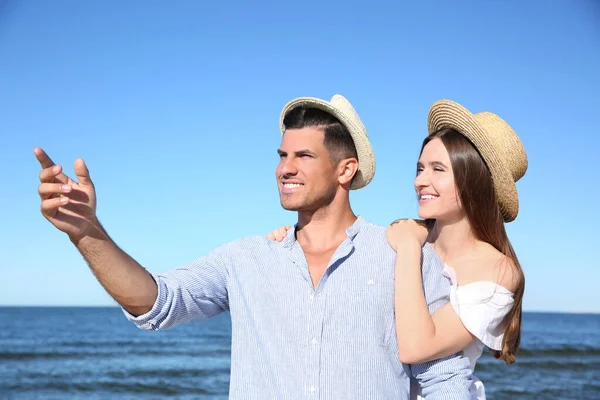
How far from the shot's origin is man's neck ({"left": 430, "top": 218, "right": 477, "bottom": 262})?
351 centimetres

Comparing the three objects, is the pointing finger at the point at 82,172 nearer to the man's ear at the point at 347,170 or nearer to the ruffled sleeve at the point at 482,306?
the man's ear at the point at 347,170

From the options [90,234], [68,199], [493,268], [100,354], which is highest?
[68,199]

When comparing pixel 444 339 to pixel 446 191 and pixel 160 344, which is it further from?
pixel 160 344

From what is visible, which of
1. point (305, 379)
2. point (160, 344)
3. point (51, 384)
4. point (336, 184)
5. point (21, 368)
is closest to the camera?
point (305, 379)

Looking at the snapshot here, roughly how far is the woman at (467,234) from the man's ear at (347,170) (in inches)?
13.3

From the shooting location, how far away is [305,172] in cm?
337

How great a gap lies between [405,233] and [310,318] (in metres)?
0.63

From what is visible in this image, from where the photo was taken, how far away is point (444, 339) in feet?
9.91

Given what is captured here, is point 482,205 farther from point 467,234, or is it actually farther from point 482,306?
point 482,306

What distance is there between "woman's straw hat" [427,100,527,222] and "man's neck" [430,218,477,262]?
26 centimetres

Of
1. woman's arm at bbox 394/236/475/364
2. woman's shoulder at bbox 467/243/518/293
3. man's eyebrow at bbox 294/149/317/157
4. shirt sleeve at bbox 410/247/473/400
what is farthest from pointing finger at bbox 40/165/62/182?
woman's shoulder at bbox 467/243/518/293

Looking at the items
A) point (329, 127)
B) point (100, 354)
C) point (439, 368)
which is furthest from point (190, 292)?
point (100, 354)

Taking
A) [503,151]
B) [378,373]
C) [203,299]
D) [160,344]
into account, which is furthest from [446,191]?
[160,344]

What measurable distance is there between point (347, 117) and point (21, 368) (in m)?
16.2
